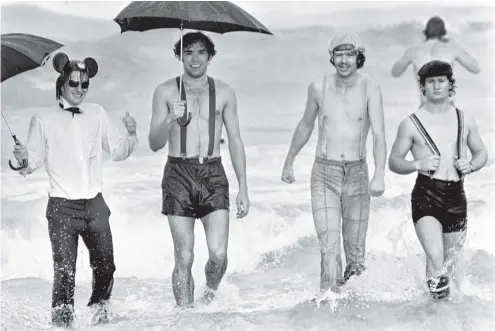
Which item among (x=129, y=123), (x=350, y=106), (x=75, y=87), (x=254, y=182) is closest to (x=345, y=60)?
(x=350, y=106)

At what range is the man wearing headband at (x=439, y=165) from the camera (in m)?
8.01

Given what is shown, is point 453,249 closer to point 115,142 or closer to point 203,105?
point 203,105

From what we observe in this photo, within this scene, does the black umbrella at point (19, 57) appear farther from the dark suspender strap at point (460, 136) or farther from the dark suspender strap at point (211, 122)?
the dark suspender strap at point (460, 136)

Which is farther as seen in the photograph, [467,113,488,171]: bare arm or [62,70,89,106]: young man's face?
[467,113,488,171]: bare arm

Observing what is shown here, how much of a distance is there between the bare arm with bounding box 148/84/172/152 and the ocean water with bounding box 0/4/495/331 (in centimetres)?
175

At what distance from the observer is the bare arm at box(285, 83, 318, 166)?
8.37 m

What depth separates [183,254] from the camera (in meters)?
7.91

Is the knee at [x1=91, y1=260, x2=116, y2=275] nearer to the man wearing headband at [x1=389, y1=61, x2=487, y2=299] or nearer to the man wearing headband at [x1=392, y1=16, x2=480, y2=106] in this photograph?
the man wearing headband at [x1=389, y1=61, x2=487, y2=299]

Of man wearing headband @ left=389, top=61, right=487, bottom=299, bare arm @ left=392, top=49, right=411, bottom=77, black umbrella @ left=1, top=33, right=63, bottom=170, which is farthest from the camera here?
bare arm @ left=392, top=49, right=411, bottom=77

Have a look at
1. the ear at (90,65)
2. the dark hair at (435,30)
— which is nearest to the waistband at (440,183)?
the dark hair at (435,30)

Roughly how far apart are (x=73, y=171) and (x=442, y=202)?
2984 mm

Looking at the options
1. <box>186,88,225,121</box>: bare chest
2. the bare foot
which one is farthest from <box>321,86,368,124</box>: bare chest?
the bare foot

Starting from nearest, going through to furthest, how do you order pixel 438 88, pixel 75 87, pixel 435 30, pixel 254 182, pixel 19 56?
pixel 19 56 → pixel 75 87 → pixel 438 88 → pixel 435 30 → pixel 254 182

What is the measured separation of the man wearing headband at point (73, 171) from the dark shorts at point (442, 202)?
238 cm
